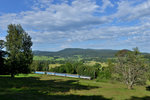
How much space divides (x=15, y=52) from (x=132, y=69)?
37.5m

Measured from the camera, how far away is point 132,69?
40.6 m

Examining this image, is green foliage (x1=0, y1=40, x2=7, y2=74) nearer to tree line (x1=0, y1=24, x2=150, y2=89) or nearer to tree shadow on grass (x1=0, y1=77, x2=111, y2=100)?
tree line (x1=0, y1=24, x2=150, y2=89)

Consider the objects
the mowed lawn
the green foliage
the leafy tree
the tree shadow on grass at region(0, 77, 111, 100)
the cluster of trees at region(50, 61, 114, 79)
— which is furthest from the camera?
the cluster of trees at region(50, 61, 114, 79)

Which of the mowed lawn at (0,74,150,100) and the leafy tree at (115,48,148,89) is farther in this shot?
the leafy tree at (115,48,148,89)

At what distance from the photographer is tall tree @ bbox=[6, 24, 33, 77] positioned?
125 feet

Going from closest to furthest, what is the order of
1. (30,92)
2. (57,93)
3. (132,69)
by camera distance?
(30,92), (57,93), (132,69)

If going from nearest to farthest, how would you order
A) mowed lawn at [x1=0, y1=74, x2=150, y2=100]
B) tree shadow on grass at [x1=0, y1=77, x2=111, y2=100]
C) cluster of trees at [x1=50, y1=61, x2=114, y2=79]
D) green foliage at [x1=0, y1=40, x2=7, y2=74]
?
1. tree shadow on grass at [x1=0, y1=77, x2=111, y2=100]
2. mowed lawn at [x1=0, y1=74, x2=150, y2=100]
3. green foliage at [x1=0, y1=40, x2=7, y2=74]
4. cluster of trees at [x1=50, y1=61, x2=114, y2=79]

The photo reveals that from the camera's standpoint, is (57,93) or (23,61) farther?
(23,61)

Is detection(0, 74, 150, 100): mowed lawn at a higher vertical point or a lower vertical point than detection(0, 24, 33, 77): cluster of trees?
lower

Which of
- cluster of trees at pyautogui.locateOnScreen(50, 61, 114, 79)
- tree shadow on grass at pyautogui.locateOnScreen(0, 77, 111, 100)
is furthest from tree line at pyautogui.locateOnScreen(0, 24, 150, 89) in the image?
cluster of trees at pyautogui.locateOnScreen(50, 61, 114, 79)

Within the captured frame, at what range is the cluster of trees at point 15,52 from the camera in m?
37.8

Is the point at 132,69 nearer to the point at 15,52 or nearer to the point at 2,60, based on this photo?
the point at 15,52

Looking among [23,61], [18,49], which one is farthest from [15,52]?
[23,61]

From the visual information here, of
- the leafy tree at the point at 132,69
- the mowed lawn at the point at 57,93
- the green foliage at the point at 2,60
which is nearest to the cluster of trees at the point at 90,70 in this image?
the leafy tree at the point at 132,69
